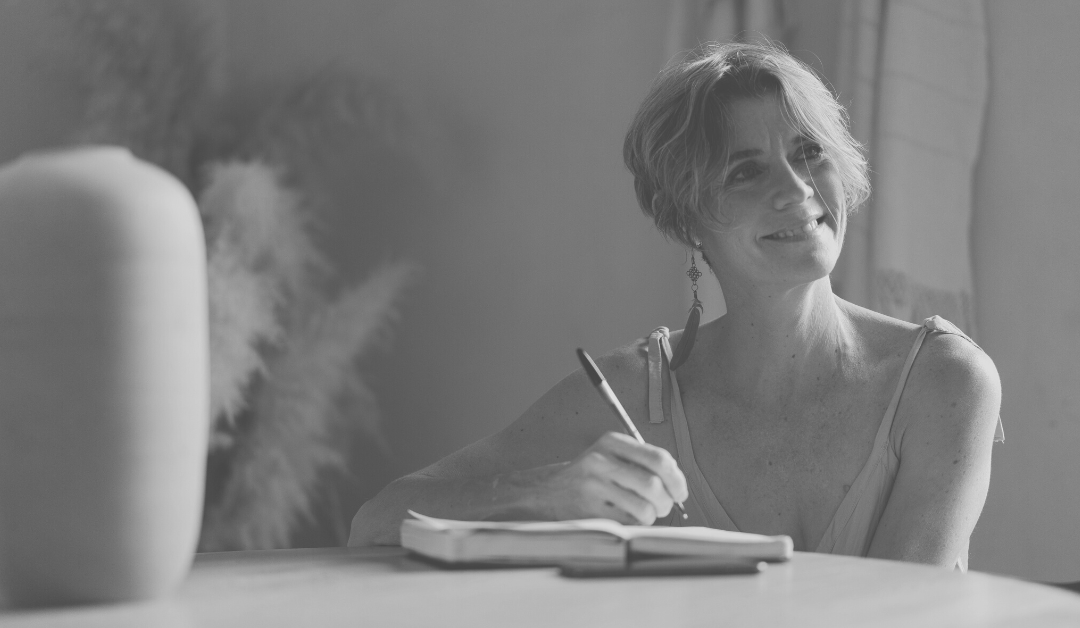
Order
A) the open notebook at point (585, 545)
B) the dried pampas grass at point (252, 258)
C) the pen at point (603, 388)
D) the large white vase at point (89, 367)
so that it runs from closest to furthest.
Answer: the large white vase at point (89, 367), the open notebook at point (585, 545), the pen at point (603, 388), the dried pampas grass at point (252, 258)

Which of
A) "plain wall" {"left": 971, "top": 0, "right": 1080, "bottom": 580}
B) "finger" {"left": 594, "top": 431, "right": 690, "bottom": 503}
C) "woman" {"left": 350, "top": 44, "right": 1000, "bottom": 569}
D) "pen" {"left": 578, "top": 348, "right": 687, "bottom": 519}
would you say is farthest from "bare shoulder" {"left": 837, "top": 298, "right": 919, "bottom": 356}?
"plain wall" {"left": 971, "top": 0, "right": 1080, "bottom": 580}

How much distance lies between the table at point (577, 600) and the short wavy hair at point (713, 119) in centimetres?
78

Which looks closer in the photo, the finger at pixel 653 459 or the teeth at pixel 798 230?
the finger at pixel 653 459

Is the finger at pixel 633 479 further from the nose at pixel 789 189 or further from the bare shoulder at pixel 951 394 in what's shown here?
the nose at pixel 789 189

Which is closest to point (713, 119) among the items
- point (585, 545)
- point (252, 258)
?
point (585, 545)

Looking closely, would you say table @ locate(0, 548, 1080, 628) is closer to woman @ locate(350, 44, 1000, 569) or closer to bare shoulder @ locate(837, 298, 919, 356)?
woman @ locate(350, 44, 1000, 569)

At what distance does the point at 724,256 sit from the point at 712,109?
0.21 m

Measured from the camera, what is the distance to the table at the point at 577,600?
597mm

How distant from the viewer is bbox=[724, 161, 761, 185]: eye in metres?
1.50

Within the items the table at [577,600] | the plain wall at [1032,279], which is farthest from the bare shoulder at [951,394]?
the plain wall at [1032,279]

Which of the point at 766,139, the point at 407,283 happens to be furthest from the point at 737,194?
the point at 407,283

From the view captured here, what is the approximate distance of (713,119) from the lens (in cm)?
151

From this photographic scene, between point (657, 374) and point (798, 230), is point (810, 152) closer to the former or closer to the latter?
point (798, 230)

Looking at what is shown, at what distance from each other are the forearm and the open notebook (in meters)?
0.31
